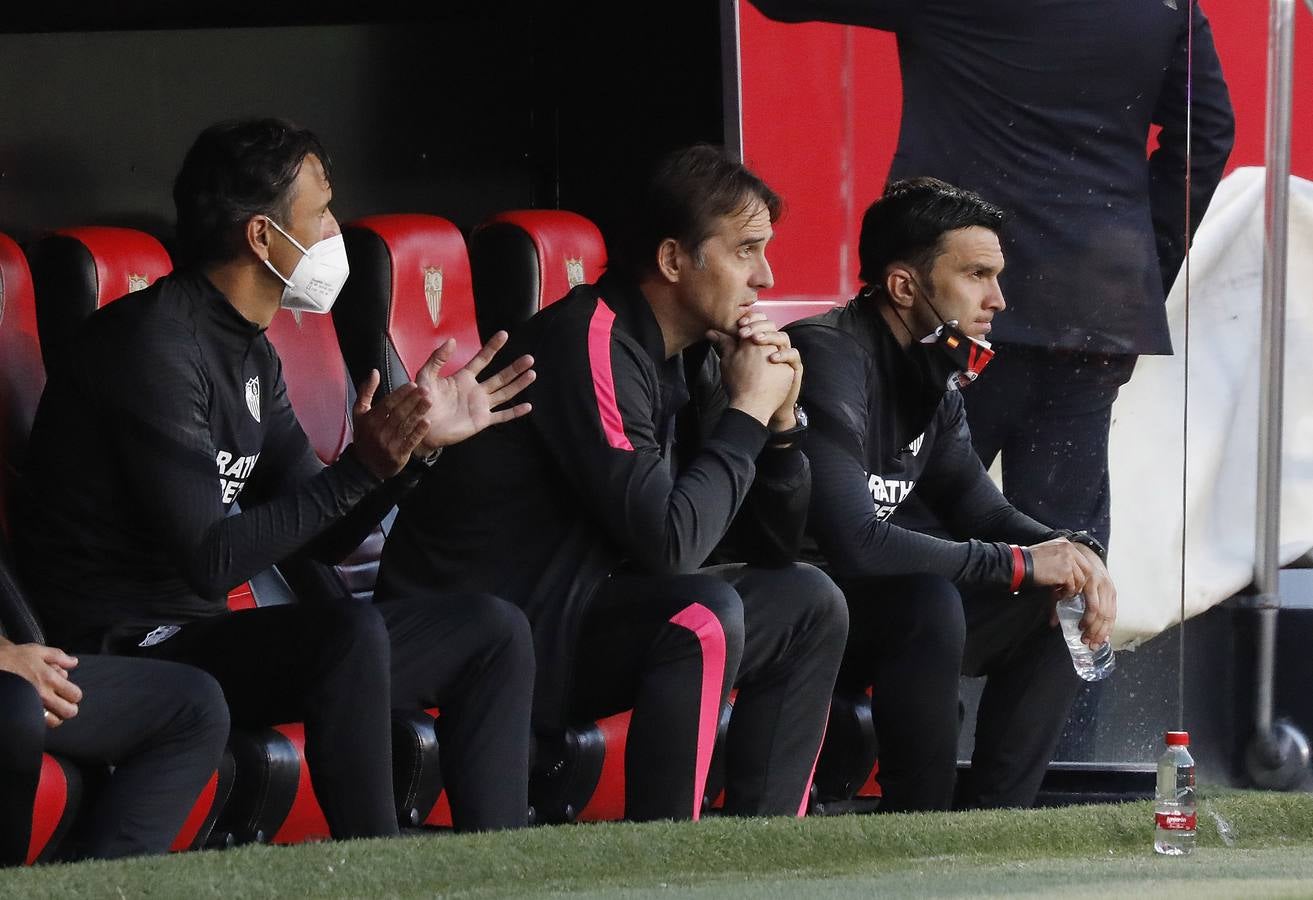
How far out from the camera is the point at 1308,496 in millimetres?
3016

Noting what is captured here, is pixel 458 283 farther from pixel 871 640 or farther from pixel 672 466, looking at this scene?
pixel 871 640

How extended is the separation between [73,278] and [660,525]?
0.87 metres

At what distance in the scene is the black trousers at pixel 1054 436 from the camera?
9.93 feet

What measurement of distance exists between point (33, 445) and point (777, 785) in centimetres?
91

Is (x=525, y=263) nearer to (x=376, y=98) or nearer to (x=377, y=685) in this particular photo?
(x=376, y=98)

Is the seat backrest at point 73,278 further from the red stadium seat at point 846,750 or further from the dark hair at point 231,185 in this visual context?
the red stadium seat at point 846,750

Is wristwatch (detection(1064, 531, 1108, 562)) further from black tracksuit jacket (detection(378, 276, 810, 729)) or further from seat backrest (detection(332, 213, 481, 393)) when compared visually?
seat backrest (detection(332, 213, 481, 393))

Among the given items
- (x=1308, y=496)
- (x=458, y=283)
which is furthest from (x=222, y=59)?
(x=1308, y=496)

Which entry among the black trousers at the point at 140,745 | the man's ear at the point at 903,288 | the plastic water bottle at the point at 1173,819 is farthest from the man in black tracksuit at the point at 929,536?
the black trousers at the point at 140,745

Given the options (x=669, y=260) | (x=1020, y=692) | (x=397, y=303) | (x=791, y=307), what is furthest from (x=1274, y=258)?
(x=397, y=303)

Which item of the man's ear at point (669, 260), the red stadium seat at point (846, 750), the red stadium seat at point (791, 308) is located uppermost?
the man's ear at point (669, 260)

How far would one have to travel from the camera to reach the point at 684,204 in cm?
236

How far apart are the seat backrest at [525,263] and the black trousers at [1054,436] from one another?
651mm

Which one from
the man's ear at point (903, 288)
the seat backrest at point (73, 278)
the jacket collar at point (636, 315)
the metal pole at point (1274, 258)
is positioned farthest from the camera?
the metal pole at point (1274, 258)
